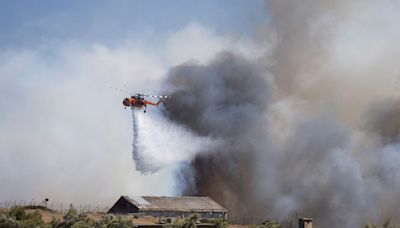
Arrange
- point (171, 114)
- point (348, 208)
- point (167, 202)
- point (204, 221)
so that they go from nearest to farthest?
point (204, 221) → point (167, 202) → point (348, 208) → point (171, 114)

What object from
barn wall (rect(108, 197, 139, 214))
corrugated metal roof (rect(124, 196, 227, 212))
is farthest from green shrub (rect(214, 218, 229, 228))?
barn wall (rect(108, 197, 139, 214))

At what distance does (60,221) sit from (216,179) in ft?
144

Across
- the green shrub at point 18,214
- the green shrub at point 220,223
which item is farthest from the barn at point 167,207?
the green shrub at point 18,214

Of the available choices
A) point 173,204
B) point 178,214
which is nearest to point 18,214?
point 178,214

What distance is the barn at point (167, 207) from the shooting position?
81.9 m

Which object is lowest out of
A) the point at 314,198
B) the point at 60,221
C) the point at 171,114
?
the point at 60,221

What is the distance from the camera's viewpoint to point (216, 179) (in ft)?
344

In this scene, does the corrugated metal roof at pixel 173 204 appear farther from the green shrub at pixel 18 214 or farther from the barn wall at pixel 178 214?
the green shrub at pixel 18 214

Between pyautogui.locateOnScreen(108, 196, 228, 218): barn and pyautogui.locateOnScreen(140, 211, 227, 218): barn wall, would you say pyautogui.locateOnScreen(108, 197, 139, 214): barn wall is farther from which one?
pyautogui.locateOnScreen(140, 211, 227, 218): barn wall

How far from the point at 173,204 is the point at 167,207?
2.07 metres

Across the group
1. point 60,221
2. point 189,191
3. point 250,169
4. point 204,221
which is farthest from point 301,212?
point 60,221

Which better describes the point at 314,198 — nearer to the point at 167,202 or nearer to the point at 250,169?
the point at 250,169

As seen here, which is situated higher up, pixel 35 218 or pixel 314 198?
pixel 314 198

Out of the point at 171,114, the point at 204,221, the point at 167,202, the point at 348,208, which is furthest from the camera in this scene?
the point at 171,114
